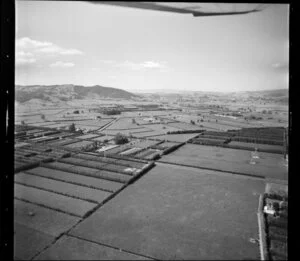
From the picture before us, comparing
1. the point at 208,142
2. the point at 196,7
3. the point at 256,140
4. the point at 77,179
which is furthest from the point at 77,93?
the point at 196,7

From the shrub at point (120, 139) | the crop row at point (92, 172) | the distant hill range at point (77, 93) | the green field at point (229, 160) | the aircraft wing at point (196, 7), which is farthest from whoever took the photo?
the shrub at point (120, 139)

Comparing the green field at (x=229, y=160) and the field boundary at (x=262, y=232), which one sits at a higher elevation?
the green field at (x=229, y=160)

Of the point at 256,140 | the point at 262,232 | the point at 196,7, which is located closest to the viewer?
the point at 196,7

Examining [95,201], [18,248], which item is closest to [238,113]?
[95,201]

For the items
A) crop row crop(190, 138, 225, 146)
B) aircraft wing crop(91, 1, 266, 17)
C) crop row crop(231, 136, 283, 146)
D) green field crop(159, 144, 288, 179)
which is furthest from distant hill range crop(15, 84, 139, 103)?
aircraft wing crop(91, 1, 266, 17)

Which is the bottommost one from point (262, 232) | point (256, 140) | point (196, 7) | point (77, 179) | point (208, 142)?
point (262, 232)

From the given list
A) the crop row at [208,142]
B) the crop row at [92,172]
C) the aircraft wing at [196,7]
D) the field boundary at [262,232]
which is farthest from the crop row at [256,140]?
the aircraft wing at [196,7]

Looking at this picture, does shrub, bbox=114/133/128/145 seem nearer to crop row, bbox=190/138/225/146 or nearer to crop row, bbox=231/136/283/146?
crop row, bbox=190/138/225/146

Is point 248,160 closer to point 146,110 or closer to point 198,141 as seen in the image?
point 198,141

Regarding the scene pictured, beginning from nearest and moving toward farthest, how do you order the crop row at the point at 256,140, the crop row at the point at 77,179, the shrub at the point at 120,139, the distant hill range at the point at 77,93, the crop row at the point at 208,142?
A: the crop row at the point at 77,179 → the distant hill range at the point at 77,93 → the crop row at the point at 256,140 → the shrub at the point at 120,139 → the crop row at the point at 208,142

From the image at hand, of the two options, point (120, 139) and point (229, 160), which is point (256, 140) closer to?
point (229, 160)

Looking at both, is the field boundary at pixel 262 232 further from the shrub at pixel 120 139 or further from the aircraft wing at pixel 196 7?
the shrub at pixel 120 139
